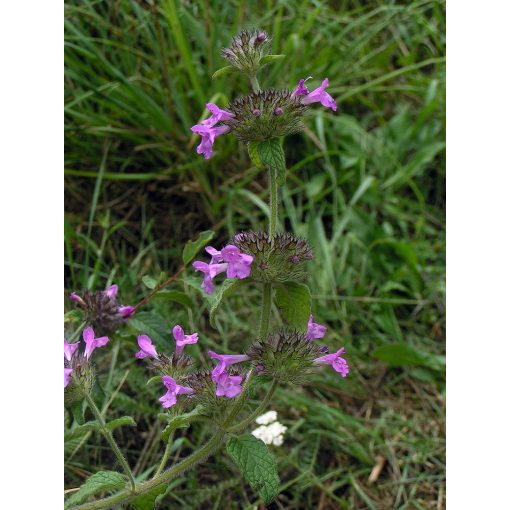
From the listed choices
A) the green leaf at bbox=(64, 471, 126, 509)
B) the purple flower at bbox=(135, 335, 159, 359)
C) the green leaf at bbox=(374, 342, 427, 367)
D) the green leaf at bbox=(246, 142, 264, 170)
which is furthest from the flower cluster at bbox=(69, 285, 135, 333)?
the green leaf at bbox=(374, 342, 427, 367)

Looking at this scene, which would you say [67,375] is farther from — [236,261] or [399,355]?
[399,355]

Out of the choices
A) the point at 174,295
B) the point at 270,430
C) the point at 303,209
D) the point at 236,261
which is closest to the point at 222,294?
the point at 236,261

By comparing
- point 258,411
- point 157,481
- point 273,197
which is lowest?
point 157,481

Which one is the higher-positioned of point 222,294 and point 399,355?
point 222,294

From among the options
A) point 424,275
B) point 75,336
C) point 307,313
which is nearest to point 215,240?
point 424,275

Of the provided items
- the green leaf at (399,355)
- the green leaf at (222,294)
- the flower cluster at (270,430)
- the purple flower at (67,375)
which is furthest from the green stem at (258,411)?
the green leaf at (399,355)
